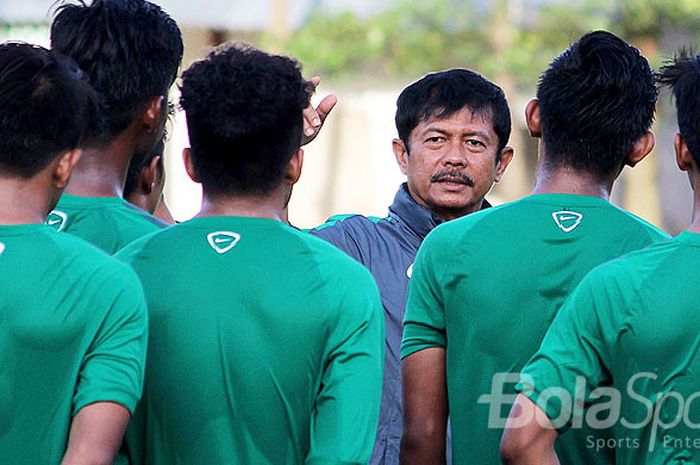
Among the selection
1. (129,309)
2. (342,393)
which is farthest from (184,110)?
(342,393)

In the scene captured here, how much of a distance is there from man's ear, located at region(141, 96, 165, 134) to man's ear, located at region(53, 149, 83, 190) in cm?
69

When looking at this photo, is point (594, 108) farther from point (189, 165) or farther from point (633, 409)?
point (189, 165)

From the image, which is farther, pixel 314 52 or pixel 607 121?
pixel 314 52

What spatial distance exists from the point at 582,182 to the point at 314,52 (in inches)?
503

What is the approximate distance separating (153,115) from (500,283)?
43.7 inches

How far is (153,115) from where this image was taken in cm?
367

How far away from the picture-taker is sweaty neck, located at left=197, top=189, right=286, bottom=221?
3.07m

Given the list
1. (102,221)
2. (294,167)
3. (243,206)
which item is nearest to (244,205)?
(243,206)

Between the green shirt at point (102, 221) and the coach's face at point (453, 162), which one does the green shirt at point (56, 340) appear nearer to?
the green shirt at point (102, 221)

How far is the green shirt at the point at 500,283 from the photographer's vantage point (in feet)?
10.8

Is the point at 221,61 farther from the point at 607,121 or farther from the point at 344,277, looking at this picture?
the point at 607,121

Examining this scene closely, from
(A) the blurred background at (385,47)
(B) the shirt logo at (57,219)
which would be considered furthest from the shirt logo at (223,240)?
(A) the blurred background at (385,47)

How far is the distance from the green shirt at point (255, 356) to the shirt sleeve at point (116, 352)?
160 millimetres

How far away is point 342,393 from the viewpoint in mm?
2957
